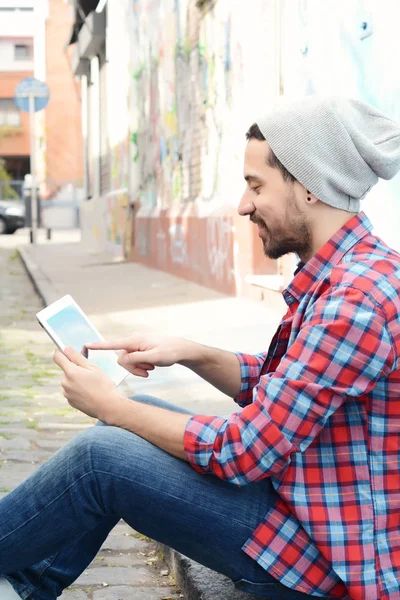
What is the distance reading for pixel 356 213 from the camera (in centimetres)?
234

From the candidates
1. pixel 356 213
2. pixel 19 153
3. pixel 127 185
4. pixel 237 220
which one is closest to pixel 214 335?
pixel 237 220

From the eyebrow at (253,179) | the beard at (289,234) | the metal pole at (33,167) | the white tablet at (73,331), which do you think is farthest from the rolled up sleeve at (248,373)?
the metal pole at (33,167)

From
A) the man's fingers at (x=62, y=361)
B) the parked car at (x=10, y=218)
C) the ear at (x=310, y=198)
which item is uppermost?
the ear at (x=310, y=198)

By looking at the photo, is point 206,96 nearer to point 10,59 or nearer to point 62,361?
point 62,361

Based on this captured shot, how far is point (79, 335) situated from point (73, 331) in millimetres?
23

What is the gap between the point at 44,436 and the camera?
5.08 m

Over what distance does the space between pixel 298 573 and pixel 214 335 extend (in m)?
5.29

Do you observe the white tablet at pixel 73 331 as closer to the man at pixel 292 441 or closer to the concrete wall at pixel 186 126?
the man at pixel 292 441

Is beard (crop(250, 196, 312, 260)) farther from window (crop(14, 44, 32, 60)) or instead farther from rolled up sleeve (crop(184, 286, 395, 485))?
window (crop(14, 44, 32, 60))

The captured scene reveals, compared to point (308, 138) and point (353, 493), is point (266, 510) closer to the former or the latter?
point (353, 493)

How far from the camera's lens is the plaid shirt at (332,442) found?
6.85 feet

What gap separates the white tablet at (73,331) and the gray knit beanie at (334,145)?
731 mm

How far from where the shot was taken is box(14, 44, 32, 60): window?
2186 inches

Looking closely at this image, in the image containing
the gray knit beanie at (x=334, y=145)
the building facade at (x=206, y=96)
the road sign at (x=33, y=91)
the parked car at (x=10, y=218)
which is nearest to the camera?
the gray knit beanie at (x=334, y=145)
